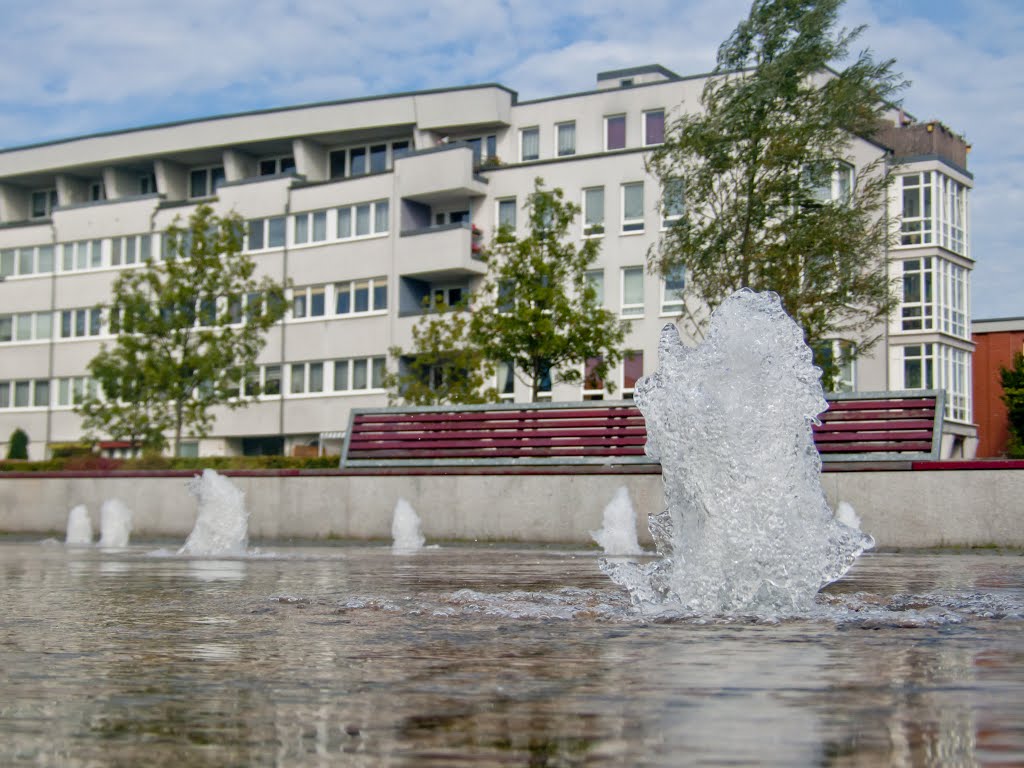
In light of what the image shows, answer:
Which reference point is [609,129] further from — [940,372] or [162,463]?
[162,463]

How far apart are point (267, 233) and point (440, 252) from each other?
9223mm

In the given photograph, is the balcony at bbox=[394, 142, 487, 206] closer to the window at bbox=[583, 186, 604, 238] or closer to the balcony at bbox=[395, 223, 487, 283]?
the balcony at bbox=[395, 223, 487, 283]

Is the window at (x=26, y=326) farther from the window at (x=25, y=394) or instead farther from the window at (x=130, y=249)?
the window at (x=130, y=249)

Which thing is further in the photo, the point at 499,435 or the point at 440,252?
the point at 440,252

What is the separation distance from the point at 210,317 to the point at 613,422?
24.1 meters

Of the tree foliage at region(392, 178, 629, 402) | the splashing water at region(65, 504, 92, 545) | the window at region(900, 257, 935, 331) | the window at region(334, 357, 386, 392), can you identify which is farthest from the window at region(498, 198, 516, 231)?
the splashing water at region(65, 504, 92, 545)

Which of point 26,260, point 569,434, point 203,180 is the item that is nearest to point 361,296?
point 203,180

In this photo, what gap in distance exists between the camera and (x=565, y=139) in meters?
58.6

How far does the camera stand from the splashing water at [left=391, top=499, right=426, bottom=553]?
20938 mm

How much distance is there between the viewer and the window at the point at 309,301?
61.5 metres

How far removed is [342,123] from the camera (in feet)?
199

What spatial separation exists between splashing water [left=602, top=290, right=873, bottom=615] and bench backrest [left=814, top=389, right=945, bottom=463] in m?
10.4

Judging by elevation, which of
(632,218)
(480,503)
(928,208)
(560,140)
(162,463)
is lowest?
(480,503)

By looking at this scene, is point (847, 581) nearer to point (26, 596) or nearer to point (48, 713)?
point (26, 596)
